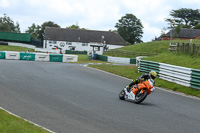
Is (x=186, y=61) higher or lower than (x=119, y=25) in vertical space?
lower

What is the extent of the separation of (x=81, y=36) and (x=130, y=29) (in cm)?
2199

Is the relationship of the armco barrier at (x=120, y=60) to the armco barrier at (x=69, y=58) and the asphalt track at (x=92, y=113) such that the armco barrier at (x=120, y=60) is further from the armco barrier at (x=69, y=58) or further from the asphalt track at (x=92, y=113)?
the asphalt track at (x=92, y=113)

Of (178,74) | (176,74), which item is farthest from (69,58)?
(178,74)

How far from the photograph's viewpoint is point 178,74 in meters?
18.6

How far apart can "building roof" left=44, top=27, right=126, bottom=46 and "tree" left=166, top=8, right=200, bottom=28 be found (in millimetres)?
17254

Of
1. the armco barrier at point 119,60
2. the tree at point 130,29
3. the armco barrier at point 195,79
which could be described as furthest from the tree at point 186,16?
the armco barrier at point 195,79

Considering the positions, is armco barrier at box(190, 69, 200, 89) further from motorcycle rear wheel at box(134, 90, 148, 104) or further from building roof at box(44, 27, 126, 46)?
building roof at box(44, 27, 126, 46)

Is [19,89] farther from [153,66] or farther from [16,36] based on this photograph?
[16,36]

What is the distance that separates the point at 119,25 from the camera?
112750mm

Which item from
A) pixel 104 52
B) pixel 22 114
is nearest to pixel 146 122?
pixel 22 114

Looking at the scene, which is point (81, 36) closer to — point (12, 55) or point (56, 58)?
point (56, 58)

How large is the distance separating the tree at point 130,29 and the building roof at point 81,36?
1339cm

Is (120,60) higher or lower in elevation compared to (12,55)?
lower

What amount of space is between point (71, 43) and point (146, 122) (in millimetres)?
88631
